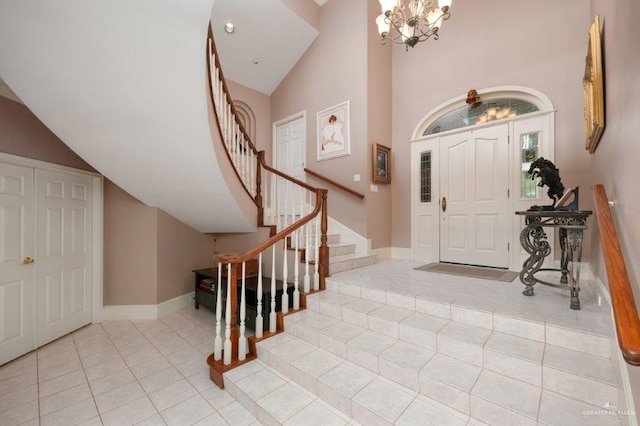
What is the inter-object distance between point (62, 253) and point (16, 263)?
1.47ft

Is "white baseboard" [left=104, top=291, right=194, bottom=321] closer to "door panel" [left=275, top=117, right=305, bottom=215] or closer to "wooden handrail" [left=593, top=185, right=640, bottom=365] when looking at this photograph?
"door panel" [left=275, top=117, right=305, bottom=215]

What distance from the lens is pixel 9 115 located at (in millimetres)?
2639

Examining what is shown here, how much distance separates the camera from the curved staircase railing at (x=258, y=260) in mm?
2189

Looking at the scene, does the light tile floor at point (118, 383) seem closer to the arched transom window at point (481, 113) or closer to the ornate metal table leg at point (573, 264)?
the ornate metal table leg at point (573, 264)

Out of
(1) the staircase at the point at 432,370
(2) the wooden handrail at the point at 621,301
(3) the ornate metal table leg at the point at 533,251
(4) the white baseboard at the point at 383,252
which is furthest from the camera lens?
(4) the white baseboard at the point at 383,252

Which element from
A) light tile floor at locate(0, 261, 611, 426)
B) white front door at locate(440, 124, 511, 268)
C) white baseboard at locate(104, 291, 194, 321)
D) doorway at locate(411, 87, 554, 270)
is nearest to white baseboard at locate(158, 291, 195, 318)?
white baseboard at locate(104, 291, 194, 321)

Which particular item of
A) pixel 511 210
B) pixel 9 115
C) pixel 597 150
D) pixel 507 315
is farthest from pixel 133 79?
pixel 511 210

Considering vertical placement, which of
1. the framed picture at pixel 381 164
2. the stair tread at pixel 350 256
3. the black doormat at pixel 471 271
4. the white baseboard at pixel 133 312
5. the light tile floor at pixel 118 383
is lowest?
the light tile floor at pixel 118 383

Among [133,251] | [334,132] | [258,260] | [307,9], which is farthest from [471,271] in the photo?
[307,9]

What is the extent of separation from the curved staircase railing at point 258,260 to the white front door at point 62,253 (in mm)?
1785

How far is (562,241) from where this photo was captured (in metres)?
2.52

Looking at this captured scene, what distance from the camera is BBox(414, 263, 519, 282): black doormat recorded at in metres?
3.11

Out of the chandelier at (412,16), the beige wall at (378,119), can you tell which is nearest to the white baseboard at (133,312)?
the beige wall at (378,119)

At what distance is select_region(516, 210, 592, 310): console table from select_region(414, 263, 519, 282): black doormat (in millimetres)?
614
